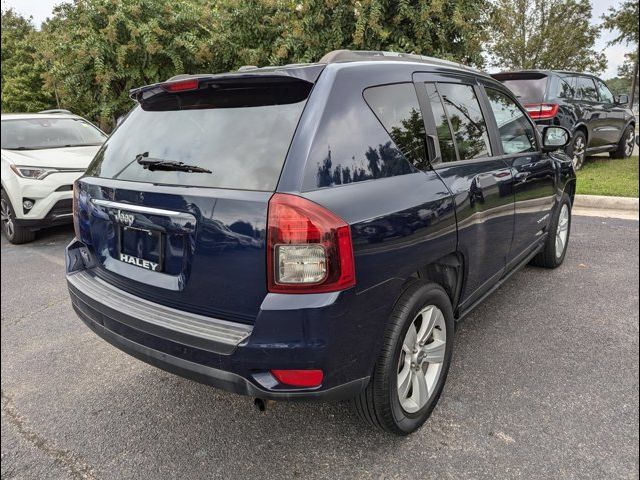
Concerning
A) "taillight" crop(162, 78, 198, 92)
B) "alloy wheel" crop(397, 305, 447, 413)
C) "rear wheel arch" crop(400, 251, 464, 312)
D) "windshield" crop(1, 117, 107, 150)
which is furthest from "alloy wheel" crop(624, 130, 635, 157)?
"taillight" crop(162, 78, 198, 92)

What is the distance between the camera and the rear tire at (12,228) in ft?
19.7

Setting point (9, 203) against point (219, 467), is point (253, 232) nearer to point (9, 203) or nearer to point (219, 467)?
point (219, 467)

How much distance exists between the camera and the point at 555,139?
3867 mm

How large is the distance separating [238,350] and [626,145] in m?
11.2

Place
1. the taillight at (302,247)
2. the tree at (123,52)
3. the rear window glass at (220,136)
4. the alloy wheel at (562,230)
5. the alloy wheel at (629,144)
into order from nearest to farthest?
the taillight at (302,247), the rear window glass at (220,136), the alloy wheel at (562,230), the tree at (123,52), the alloy wheel at (629,144)

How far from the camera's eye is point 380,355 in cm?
203

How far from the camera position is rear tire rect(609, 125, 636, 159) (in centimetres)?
1011

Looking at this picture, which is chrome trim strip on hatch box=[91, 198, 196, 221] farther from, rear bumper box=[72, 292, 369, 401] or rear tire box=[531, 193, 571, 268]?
rear tire box=[531, 193, 571, 268]

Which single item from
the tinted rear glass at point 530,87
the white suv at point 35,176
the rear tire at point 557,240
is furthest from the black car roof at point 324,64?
the tinted rear glass at point 530,87

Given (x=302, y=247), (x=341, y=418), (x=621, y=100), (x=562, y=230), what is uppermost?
Result: (x=621, y=100)

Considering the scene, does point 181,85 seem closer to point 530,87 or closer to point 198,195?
point 198,195

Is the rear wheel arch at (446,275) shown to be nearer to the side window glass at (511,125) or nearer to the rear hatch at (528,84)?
the side window glass at (511,125)

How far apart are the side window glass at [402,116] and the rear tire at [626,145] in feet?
Answer: 31.7

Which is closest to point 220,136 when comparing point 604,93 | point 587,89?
point 587,89
